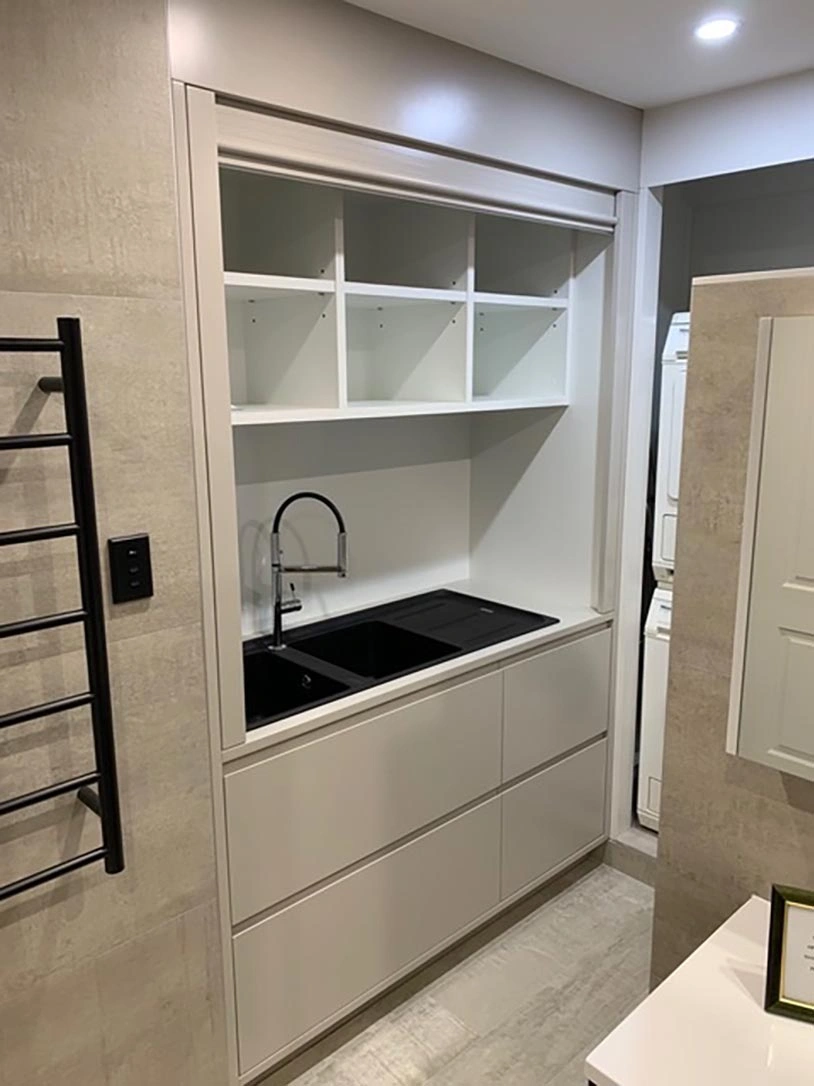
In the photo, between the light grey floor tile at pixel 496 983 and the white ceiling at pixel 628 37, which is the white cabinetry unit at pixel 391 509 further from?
the white ceiling at pixel 628 37

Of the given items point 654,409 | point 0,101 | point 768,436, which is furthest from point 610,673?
point 0,101

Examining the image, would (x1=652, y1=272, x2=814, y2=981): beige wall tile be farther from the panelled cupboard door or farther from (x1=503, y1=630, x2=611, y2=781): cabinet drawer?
(x1=503, y1=630, x2=611, y2=781): cabinet drawer

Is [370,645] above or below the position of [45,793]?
below

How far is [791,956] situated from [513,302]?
1.75m

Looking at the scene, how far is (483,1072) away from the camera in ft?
6.82

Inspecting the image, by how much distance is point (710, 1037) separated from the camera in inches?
49.7

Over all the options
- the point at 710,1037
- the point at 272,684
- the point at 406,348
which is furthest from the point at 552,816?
the point at 406,348

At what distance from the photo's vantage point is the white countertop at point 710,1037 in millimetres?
1195

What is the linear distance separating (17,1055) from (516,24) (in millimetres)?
2275

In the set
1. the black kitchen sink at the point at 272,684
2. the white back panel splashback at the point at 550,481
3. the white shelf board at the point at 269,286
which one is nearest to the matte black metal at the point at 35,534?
the white shelf board at the point at 269,286

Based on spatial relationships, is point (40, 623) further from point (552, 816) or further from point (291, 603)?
point (552, 816)

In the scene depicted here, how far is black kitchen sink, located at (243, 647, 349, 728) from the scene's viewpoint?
7.37 feet

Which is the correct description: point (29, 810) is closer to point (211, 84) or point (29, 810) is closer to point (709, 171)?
point (211, 84)

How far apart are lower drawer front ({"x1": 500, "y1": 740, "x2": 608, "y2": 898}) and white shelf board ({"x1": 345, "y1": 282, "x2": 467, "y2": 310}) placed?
144 centimetres
